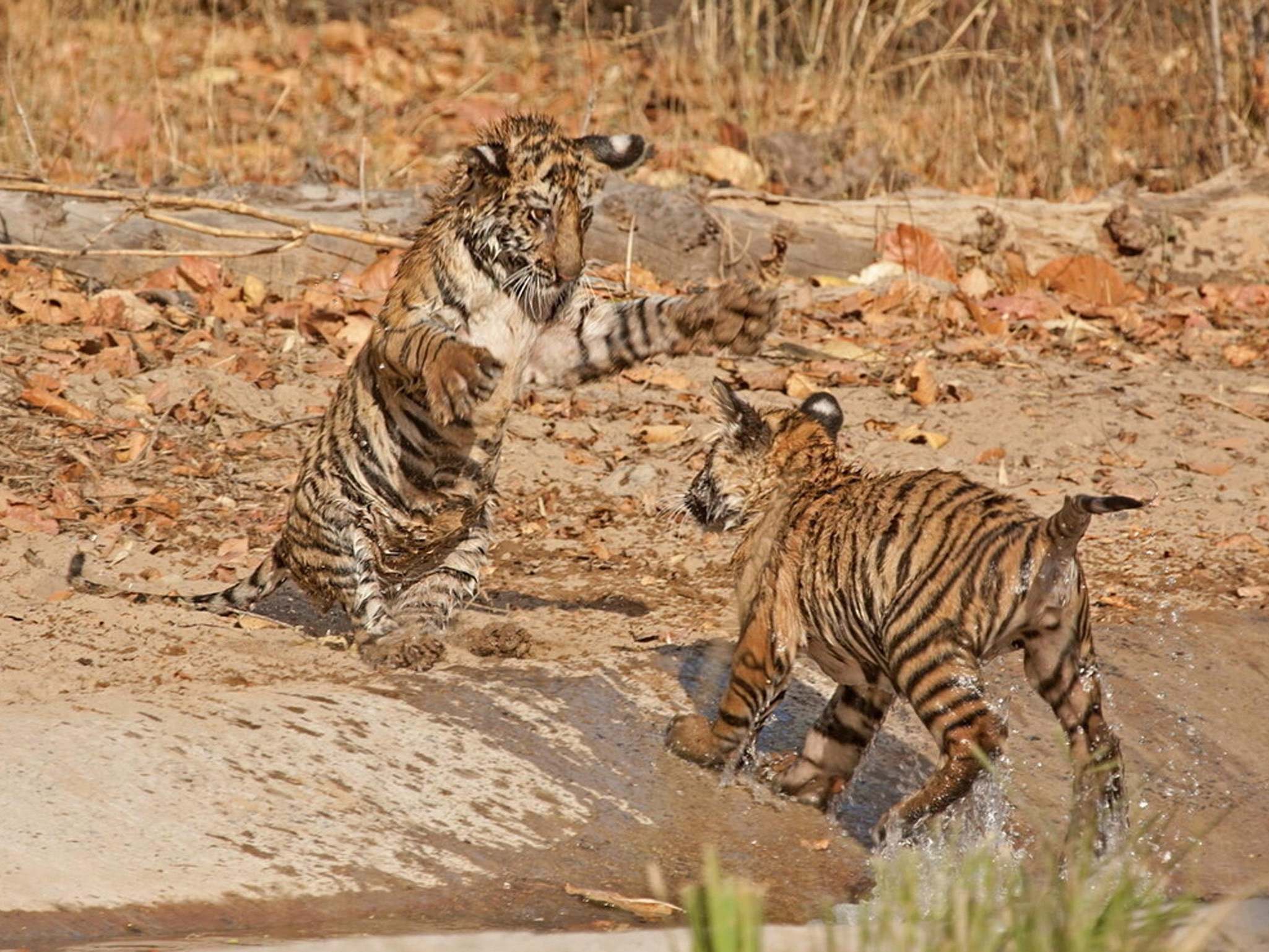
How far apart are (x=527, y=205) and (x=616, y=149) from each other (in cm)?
44

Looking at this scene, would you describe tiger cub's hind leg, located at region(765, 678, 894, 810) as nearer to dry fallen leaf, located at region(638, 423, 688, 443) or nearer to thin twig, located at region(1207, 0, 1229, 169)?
dry fallen leaf, located at region(638, 423, 688, 443)

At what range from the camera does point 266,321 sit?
823 cm

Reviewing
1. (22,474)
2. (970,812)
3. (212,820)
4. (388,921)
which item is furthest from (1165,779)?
(22,474)

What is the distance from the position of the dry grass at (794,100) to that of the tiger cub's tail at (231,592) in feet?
10.1

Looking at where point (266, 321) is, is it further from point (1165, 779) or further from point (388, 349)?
point (1165, 779)

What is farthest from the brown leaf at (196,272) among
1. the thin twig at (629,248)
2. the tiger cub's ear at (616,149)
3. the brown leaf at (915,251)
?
the brown leaf at (915,251)

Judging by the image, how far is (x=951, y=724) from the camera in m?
4.20

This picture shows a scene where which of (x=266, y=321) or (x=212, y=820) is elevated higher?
(x=266, y=321)

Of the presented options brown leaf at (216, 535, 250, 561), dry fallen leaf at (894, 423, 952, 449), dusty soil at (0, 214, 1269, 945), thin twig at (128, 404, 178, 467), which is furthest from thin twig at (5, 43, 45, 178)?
dry fallen leaf at (894, 423, 952, 449)

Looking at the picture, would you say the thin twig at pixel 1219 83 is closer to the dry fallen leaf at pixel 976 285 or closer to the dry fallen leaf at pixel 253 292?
the dry fallen leaf at pixel 976 285

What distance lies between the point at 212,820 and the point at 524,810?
2.69 feet

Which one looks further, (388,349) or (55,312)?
(55,312)

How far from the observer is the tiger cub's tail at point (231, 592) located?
5.86m

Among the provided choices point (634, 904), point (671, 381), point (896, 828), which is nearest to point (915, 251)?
point (671, 381)
